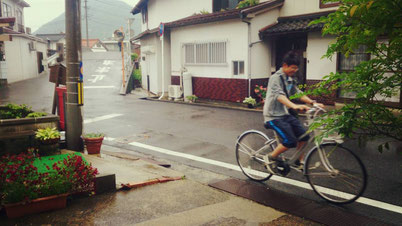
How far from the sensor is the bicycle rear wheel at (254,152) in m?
5.77

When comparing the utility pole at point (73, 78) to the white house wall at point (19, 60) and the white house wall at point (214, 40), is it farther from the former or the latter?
the white house wall at point (19, 60)

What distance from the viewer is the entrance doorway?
14.8m

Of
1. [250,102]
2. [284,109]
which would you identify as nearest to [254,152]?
[284,109]

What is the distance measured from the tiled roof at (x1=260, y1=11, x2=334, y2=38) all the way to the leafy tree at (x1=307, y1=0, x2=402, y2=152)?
10482 mm

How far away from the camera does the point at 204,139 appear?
9320 mm

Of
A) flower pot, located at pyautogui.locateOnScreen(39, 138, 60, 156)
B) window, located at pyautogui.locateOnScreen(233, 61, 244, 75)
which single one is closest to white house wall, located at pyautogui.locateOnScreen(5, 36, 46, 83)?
window, located at pyautogui.locateOnScreen(233, 61, 244, 75)

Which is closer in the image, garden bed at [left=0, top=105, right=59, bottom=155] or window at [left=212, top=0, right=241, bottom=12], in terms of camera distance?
garden bed at [left=0, top=105, right=59, bottom=155]

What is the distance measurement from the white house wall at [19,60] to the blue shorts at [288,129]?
27.5 m

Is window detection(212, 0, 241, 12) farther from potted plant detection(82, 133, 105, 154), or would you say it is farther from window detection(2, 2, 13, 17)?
window detection(2, 2, 13, 17)

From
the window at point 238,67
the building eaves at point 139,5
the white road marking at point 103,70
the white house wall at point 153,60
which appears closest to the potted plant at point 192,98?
the window at point 238,67

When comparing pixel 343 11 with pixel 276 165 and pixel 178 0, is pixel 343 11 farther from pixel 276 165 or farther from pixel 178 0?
pixel 178 0

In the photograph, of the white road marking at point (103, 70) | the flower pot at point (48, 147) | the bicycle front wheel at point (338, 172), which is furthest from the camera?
the white road marking at point (103, 70)

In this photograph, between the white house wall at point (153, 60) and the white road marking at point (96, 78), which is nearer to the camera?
the white house wall at point (153, 60)

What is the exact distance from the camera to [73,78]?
7188 millimetres
